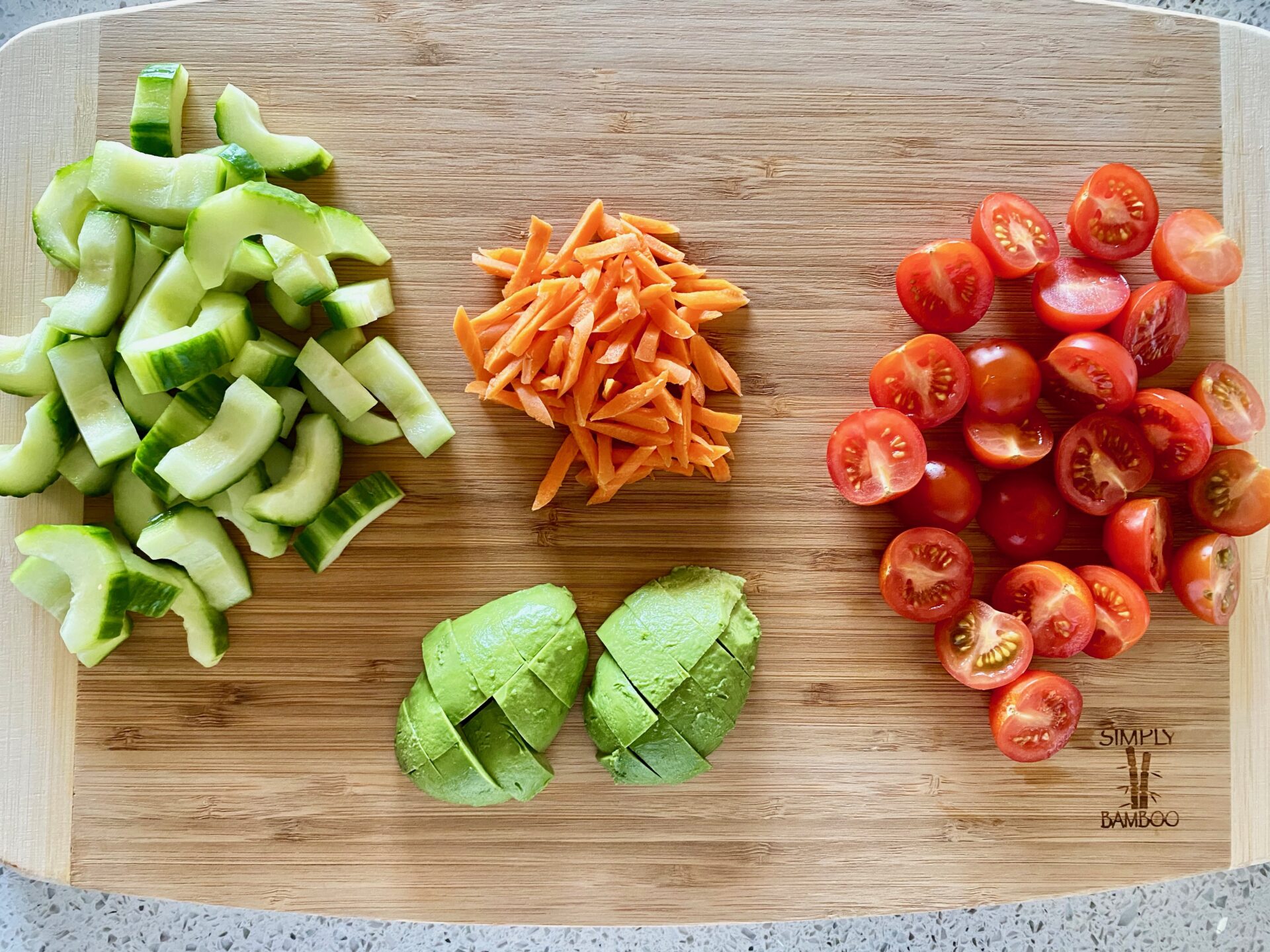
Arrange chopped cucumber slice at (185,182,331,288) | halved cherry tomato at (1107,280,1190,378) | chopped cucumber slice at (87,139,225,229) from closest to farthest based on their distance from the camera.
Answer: chopped cucumber slice at (185,182,331,288), chopped cucumber slice at (87,139,225,229), halved cherry tomato at (1107,280,1190,378)

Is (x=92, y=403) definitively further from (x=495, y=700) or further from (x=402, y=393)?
(x=495, y=700)

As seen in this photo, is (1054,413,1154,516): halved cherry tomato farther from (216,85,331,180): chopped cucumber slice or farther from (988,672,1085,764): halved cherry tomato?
(216,85,331,180): chopped cucumber slice

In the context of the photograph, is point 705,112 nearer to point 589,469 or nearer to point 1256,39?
point 589,469

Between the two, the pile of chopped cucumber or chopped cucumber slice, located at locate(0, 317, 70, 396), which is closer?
the pile of chopped cucumber

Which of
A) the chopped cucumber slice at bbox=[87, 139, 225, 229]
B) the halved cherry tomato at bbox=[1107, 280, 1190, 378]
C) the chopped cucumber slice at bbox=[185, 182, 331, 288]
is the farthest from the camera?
the halved cherry tomato at bbox=[1107, 280, 1190, 378]

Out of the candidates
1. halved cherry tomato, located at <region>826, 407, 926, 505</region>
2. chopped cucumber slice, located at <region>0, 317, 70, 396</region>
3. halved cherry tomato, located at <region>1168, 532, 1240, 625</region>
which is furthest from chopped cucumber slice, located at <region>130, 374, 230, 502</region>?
halved cherry tomato, located at <region>1168, 532, 1240, 625</region>

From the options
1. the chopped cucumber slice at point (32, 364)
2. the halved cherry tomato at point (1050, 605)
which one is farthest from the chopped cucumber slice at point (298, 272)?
the halved cherry tomato at point (1050, 605)

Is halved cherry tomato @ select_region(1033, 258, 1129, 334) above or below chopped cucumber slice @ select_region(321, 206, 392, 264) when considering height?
below

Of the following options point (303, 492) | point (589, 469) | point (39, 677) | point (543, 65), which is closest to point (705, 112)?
point (543, 65)
